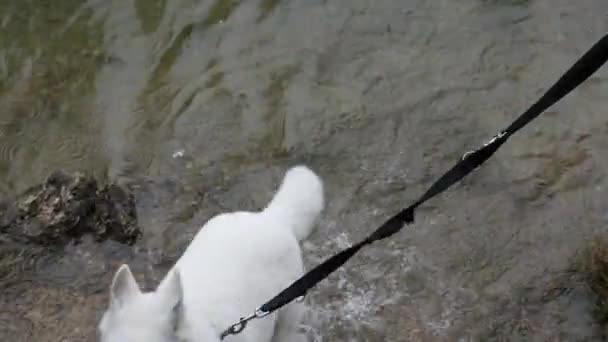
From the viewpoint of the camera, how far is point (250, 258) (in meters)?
3.78

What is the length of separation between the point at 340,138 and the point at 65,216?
7.53 feet

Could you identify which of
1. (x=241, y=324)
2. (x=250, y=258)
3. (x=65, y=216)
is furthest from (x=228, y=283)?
(x=65, y=216)

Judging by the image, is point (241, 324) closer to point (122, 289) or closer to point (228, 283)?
point (228, 283)

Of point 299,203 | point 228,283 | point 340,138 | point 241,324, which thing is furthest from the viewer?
point 340,138

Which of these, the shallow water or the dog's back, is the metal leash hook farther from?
the shallow water

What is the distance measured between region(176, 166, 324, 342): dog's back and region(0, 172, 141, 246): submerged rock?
56.5 inches

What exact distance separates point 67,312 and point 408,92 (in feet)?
11.1

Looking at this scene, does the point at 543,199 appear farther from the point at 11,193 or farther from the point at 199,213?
the point at 11,193

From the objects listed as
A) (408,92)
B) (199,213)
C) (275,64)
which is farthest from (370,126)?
(199,213)

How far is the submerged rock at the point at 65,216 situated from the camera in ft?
16.8

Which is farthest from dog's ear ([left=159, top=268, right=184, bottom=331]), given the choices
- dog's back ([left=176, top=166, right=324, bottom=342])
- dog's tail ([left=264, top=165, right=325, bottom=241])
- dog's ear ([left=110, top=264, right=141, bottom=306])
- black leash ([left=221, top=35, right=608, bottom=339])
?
dog's tail ([left=264, top=165, right=325, bottom=241])

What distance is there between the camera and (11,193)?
18.6ft

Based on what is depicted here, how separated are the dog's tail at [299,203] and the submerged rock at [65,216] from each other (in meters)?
1.64

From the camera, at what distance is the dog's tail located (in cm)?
Result: 408
